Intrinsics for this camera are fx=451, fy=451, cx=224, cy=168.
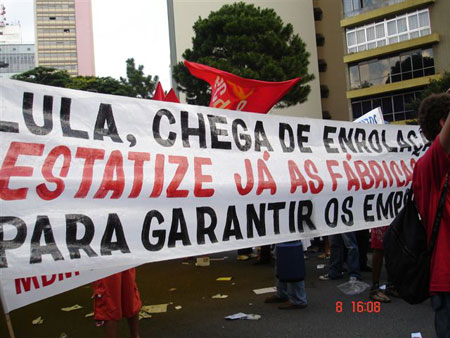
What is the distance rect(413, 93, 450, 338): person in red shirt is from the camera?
6.81 feet

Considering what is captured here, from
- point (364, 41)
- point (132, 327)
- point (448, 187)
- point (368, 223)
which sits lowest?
point (132, 327)

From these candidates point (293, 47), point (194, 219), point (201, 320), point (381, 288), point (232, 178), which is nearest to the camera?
point (194, 219)

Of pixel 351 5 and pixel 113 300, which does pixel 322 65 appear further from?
pixel 113 300

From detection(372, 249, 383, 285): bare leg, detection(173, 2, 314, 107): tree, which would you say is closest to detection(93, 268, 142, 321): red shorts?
detection(372, 249, 383, 285): bare leg

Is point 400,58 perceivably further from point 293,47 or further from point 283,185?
point 283,185

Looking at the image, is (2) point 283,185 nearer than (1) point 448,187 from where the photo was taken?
No

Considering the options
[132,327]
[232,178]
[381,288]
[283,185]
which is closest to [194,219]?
[232,178]

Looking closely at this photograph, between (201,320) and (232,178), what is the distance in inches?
85.6

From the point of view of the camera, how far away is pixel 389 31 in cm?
3064

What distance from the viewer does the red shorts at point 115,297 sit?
337 cm

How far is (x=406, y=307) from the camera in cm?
480

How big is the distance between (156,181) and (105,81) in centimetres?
3487

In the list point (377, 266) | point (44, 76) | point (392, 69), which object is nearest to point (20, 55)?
point (44, 76)
